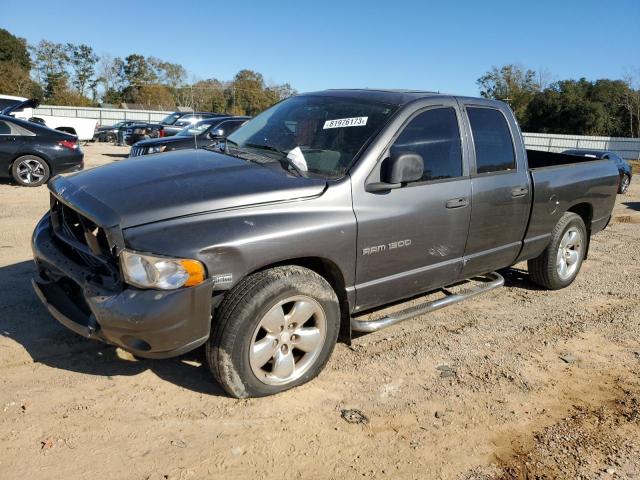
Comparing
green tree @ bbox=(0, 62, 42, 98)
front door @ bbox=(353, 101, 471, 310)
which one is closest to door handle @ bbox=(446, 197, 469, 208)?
front door @ bbox=(353, 101, 471, 310)

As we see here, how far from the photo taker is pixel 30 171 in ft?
35.1

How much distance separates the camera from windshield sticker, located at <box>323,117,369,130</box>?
382cm

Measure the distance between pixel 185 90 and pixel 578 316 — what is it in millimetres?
74642

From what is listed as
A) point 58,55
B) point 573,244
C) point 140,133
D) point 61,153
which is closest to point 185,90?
point 58,55

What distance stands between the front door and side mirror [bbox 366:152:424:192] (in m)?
0.05

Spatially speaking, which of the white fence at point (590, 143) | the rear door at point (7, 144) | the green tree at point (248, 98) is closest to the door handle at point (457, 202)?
the rear door at point (7, 144)

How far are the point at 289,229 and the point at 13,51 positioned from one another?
76.4 metres

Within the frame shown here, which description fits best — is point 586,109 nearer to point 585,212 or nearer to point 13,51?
point 585,212

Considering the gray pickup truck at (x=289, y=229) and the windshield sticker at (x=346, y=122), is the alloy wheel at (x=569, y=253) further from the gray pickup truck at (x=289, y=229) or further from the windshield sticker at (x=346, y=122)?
the windshield sticker at (x=346, y=122)

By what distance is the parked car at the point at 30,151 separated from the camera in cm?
1048

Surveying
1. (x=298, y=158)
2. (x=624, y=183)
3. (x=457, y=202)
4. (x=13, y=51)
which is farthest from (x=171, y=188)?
(x=13, y=51)

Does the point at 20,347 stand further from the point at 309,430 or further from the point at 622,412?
the point at 622,412

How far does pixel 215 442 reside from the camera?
9.37ft

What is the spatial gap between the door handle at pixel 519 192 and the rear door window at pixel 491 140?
0.62ft
